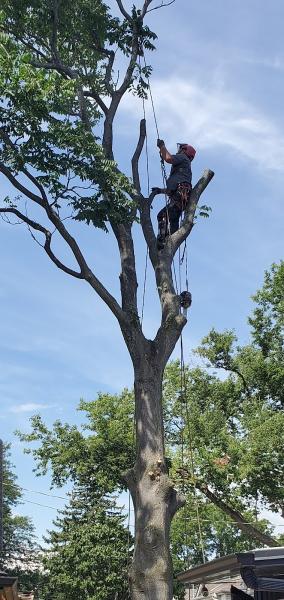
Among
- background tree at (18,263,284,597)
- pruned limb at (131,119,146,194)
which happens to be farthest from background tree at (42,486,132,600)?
pruned limb at (131,119,146,194)

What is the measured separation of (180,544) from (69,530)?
16.6 meters

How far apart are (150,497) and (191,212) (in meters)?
4.37

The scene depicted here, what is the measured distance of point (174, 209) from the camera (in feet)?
35.8

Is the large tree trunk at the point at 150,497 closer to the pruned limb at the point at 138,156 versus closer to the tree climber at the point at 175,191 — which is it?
the tree climber at the point at 175,191

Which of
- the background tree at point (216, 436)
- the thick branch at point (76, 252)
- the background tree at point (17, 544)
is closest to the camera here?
the thick branch at point (76, 252)

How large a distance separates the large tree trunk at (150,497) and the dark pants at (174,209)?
239 centimetres

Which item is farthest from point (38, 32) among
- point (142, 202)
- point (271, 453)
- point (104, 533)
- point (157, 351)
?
point (104, 533)

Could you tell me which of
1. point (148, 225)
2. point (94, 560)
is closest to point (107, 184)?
point (148, 225)

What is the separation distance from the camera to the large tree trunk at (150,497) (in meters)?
8.05

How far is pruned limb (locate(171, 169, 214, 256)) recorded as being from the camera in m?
10.5

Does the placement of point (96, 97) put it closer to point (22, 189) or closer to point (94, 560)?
point (22, 189)

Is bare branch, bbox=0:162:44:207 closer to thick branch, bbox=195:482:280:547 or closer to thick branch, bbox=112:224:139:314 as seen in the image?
thick branch, bbox=112:224:139:314

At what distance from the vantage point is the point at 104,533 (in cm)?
2656

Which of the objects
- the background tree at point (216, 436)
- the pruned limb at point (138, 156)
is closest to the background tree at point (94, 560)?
the background tree at point (216, 436)
